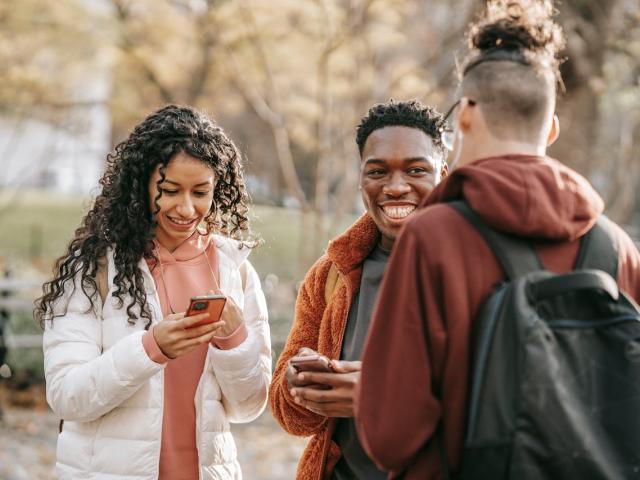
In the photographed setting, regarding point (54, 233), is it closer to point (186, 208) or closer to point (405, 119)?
point (186, 208)

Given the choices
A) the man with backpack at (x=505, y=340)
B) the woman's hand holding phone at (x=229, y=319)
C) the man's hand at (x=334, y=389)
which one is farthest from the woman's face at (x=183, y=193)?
the man with backpack at (x=505, y=340)

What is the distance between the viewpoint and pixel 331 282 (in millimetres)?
2742

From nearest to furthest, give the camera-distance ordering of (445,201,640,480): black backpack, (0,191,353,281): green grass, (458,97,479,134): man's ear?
(445,201,640,480): black backpack
(458,97,479,134): man's ear
(0,191,353,281): green grass

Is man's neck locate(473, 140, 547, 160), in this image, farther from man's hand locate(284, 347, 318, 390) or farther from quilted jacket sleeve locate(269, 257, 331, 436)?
quilted jacket sleeve locate(269, 257, 331, 436)

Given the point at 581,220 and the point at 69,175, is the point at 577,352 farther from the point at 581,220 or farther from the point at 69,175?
the point at 69,175

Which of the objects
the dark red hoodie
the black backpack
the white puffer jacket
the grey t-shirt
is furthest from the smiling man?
the black backpack

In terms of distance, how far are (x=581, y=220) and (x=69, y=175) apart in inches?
1118

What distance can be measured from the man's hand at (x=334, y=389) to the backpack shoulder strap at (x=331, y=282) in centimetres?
38

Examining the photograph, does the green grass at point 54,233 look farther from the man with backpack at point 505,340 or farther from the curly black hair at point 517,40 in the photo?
the man with backpack at point 505,340

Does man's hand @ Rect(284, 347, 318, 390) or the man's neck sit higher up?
the man's neck

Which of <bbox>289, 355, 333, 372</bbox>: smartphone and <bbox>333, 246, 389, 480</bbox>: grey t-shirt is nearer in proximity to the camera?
<bbox>289, 355, 333, 372</bbox>: smartphone

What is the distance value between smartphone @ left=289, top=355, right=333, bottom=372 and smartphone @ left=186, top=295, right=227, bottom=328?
285 mm

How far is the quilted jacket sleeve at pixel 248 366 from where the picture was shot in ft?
8.65

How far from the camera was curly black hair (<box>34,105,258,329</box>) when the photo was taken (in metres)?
2.65
